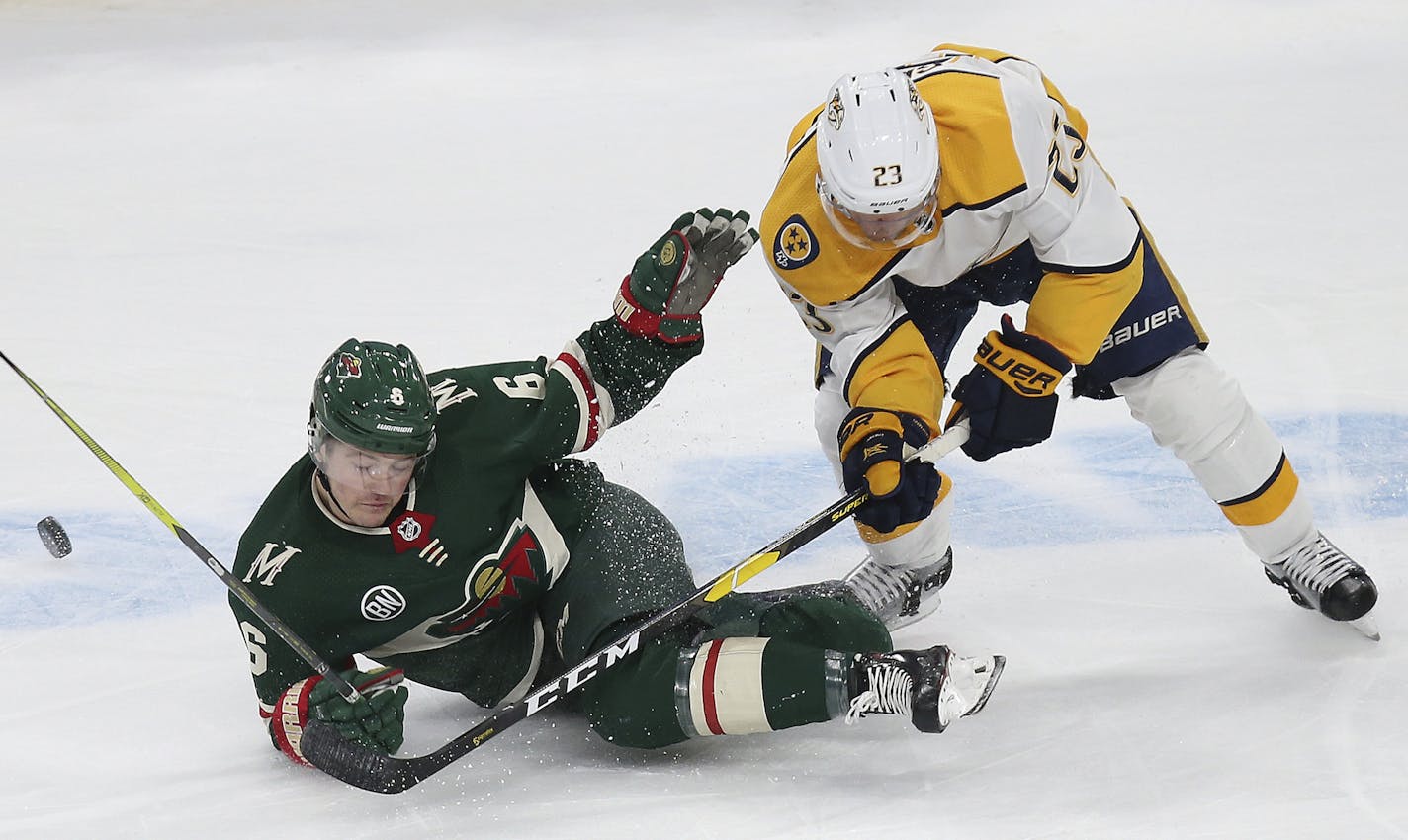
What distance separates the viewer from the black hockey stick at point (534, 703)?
2.46 m

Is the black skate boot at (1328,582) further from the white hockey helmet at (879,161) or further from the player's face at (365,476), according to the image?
the player's face at (365,476)

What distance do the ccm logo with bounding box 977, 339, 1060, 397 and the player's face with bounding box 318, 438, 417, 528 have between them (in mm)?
1035

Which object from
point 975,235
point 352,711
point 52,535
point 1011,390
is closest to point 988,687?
point 1011,390

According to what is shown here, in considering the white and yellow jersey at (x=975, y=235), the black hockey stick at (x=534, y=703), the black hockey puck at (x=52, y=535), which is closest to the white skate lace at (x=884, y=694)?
the black hockey stick at (x=534, y=703)

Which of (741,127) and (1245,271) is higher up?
(741,127)

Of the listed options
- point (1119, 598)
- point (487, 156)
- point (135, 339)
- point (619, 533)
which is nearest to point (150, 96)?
point (487, 156)

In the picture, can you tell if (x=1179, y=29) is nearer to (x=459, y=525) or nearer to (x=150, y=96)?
(x=150, y=96)

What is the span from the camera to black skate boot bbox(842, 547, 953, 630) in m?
3.15

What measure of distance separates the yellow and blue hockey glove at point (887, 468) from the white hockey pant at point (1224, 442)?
1.47 feet

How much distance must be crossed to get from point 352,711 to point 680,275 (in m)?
1.02

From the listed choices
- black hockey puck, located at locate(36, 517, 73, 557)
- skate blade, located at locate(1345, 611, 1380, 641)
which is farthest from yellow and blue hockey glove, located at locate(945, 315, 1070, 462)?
black hockey puck, located at locate(36, 517, 73, 557)

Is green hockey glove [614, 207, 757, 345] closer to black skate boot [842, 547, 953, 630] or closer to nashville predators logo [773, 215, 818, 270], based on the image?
nashville predators logo [773, 215, 818, 270]

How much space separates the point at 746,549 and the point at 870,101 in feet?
4.20

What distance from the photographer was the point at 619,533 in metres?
2.80
